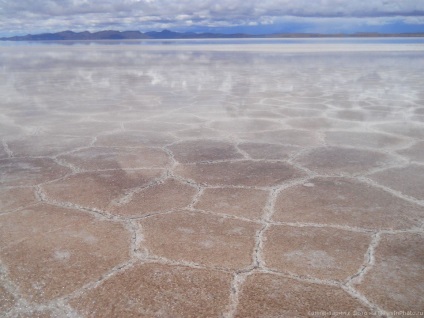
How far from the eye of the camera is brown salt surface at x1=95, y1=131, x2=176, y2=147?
3.90 metres

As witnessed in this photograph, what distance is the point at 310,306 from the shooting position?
1576 mm

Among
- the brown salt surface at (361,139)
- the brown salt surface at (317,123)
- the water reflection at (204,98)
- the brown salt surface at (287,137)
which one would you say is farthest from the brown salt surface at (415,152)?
the water reflection at (204,98)

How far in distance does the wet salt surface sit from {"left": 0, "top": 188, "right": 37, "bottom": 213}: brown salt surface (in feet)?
0.04

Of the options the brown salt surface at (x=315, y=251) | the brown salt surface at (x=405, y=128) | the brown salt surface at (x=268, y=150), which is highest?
the brown salt surface at (x=405, y=128)

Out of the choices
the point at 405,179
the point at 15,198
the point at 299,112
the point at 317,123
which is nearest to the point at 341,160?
the point at 405,179

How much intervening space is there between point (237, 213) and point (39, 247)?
1.14m

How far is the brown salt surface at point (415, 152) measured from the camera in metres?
3.37

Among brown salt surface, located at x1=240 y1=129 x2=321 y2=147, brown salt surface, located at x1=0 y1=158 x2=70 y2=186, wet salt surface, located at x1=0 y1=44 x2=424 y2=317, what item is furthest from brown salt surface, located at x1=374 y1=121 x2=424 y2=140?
brown salt surface, located at x1=0 y1=158 x2=70 y2=186

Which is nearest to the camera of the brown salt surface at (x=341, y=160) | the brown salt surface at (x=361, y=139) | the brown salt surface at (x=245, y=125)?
the brown salt surface at (x=341, y=160)

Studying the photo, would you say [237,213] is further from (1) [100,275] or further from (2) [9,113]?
(2) [9,113]

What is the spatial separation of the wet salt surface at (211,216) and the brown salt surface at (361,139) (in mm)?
20

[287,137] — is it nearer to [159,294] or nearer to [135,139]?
[135,139]

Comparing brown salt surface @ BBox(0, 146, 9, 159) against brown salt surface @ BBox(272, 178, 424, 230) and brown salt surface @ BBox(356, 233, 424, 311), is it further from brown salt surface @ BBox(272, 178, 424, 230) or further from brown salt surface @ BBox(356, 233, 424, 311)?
brown salt surface @ BBox(356, 233, 424, 311)

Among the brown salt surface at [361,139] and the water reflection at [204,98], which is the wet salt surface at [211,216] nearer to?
the brown salt surface at [361,139]
